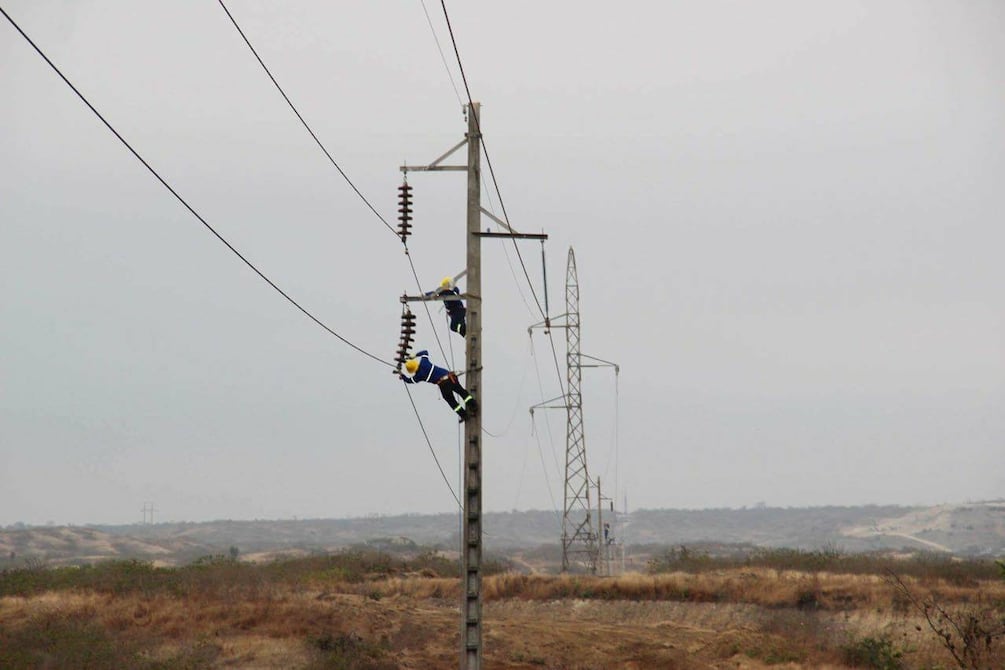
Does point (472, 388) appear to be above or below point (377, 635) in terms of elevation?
above

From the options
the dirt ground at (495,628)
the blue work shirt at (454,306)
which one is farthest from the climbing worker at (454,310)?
the dirt ground at (495,628)

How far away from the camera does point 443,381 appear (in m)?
20.7

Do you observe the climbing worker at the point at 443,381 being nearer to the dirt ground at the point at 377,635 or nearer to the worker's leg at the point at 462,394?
the worker's leg at the point at 462,394

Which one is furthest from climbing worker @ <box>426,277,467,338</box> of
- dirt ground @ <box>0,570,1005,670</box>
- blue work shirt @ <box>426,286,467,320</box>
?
dirt ground @ <box>0,570,1005,670</box>

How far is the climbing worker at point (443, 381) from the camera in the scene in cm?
2047

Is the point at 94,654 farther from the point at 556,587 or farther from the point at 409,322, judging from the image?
the point at 556,587

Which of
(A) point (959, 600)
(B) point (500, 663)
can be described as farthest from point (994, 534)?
(B) point (500, 663)

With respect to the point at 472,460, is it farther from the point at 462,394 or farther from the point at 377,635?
the point at 377,635

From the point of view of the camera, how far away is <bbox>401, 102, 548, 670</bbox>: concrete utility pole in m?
19.9

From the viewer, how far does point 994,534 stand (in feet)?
648

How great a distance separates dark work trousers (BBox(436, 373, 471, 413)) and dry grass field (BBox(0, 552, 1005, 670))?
11.3 m

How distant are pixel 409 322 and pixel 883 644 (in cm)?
1847

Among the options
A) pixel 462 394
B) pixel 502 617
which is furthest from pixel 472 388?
pixel 502 617

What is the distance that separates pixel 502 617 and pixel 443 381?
22.0 metres
